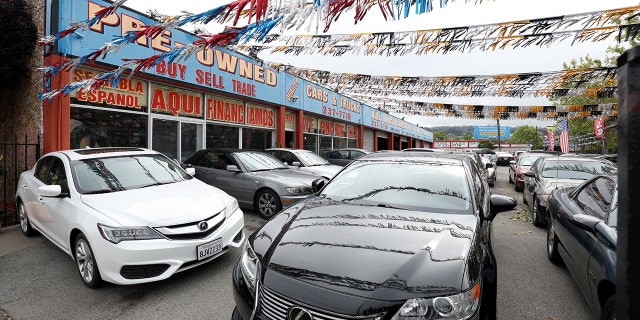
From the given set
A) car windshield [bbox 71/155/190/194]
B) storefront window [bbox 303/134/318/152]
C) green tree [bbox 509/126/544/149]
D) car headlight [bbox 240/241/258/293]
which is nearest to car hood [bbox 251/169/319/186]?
car windshield [bbox 71/155/190/194]

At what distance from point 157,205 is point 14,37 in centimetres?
565

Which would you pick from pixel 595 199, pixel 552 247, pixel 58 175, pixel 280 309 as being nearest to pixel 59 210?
pixel 58 175

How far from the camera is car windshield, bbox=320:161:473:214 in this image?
9.32 feet

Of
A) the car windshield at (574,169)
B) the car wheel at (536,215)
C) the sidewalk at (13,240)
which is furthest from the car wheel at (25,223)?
the car windshield at (574,169)

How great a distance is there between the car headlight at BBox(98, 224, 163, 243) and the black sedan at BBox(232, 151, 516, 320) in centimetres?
145

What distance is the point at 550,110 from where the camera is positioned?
17438 millimetres

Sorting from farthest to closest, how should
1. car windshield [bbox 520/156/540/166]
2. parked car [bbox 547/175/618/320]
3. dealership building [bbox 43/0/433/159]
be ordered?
car windshield [bbox 520/156/540/166]
dealership building [bbox 43/0/433/159]
parked car [bbox 547/175/618/320]

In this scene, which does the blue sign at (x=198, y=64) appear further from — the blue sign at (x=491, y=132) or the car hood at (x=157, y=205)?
the blue sign at (x=491, y=132)

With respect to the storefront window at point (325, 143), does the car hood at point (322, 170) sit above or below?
below

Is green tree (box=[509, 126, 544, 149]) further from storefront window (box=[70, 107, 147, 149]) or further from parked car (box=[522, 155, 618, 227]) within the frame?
storefront window (box=[70, 107, 147, 149])

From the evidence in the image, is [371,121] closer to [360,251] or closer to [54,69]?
[54,69]

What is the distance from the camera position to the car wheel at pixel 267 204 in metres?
6.39

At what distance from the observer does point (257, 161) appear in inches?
295

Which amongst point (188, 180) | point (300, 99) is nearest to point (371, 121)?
point (300, 99)
